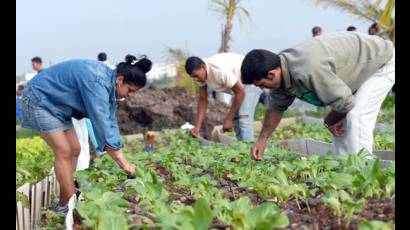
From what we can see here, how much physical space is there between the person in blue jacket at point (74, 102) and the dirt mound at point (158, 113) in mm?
7593

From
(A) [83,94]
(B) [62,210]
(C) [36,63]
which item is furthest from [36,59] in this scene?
(A) [83,94]

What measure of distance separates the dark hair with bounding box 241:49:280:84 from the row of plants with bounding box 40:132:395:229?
0.66 meters

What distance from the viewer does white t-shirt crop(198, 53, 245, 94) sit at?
712cm

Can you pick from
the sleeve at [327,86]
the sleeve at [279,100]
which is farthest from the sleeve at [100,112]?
the sleeve at [327,86]

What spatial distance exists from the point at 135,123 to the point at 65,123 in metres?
8.00

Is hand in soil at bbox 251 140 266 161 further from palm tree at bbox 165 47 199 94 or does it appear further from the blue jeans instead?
palm tree at bbox 165 47 199 94

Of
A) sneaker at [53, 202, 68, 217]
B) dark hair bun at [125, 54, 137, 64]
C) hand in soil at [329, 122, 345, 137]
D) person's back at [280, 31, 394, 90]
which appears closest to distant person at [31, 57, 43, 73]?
sneaker at [53, 202, 68, 217]

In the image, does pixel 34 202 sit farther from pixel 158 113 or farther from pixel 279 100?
pixel 158 113

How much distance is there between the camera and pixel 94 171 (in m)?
4.93

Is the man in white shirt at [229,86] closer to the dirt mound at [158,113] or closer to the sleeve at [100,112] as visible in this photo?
the sleeve at [100,112]

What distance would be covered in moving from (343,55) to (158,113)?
8619 millimetres
